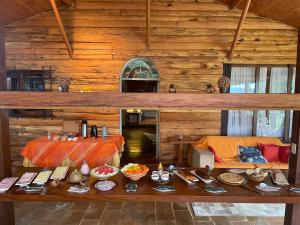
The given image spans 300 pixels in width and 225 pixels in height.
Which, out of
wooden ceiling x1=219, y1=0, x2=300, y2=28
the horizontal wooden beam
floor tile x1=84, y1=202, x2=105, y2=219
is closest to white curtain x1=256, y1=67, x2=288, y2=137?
wooden ceiling x1=219, y1=0, x2=300, y2=28

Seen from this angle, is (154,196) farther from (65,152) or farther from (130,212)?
(65,152)

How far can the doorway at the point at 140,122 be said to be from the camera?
552 centimetres

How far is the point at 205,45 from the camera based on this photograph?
5.40 meters

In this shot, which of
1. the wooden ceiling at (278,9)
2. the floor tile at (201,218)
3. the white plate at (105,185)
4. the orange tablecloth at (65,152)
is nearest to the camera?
the white plate at (105,185)

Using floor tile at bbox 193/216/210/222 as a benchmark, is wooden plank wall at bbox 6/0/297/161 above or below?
above

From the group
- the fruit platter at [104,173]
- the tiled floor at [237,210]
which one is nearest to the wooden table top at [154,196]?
the fruit platter at [104,173]

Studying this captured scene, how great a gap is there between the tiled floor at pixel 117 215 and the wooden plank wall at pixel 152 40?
108 inches

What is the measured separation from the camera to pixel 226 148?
5016 mm

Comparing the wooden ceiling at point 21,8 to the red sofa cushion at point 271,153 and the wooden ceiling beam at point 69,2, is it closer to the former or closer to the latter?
the wooden ceiling beam at point 69,2

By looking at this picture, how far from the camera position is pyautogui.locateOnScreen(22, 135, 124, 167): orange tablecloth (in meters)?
4.30

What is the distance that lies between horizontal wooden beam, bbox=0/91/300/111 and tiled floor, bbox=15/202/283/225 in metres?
1.89

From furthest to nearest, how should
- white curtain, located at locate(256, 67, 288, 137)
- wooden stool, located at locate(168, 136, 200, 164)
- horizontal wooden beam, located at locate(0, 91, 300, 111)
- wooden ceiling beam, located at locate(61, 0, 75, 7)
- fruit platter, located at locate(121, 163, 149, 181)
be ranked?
white curtain, located at locate(256, 67, 288, 137) < wooden stool, located at locate(168, 136, 200, 164) < wooden ceiling beam, located at locate(61, 0, 75, 7) < fruit platter, located at locate(121, 163, 149, 181) < horizontal wooden beam, located at locate(0, 91, 300, 111)

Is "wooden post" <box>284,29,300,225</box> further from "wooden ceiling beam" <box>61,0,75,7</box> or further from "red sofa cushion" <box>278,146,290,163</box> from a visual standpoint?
"wooden ceiling beam" <box>61,0,75,7</box>

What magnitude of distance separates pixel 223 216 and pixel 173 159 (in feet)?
7.82
